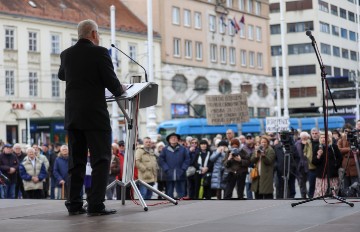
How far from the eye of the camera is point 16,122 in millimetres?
60906

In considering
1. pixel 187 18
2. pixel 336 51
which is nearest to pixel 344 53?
pixel 336 51

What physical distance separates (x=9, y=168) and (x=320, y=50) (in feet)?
32.8

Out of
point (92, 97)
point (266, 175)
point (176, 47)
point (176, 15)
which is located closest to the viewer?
point (92, 97)

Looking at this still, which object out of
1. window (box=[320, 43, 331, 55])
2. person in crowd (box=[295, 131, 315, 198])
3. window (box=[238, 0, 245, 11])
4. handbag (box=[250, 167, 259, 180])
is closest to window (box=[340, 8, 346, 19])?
person in crowd (box=[295, 131, 315, 198])

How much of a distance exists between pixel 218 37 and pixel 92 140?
7347 cm

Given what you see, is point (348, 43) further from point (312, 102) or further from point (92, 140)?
point (312, 102)

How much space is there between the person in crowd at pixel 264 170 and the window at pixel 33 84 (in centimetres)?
4517

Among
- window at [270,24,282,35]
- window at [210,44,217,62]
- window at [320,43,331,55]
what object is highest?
window at [270,24,282,35]

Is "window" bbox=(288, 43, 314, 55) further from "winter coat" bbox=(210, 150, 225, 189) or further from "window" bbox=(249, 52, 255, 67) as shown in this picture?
"winter coat" bbox=(210, 150, 225, 189)

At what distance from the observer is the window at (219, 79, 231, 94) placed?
83250 mm

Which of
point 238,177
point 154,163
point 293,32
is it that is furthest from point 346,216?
point 293,32

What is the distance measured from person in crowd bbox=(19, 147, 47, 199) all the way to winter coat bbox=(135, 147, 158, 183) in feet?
8.72

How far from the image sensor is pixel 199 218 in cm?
924

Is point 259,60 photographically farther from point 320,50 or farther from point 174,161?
point 174,161
